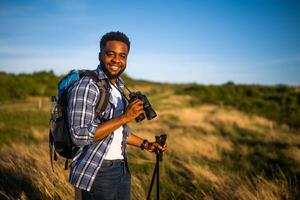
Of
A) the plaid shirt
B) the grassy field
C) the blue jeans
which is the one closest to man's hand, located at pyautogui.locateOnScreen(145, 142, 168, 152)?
the blue jeans

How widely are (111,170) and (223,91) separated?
1522 inches

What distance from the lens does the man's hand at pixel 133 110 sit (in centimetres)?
213

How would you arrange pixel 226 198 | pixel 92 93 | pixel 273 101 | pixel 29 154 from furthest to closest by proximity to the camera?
pixel 273 101
pixel 29 154
pixel 226 198
pixel 92 93

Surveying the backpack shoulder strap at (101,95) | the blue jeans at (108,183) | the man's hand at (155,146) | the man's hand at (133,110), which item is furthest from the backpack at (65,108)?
the man's hand at (155,146)

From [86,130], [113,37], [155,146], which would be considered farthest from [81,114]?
[155,146]

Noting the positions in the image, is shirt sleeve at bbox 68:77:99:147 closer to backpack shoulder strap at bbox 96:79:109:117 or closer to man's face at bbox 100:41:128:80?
backpack shoulder strap at bbox 96:79:109:117

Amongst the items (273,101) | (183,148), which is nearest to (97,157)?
(183,148)

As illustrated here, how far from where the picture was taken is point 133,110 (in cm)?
215

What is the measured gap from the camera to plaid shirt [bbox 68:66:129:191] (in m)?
2.03

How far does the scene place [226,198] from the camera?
4.62 meters

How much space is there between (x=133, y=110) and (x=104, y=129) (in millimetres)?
218

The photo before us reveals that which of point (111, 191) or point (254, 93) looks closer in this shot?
point (111, 191)

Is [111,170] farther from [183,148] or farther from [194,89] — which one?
[194,89]

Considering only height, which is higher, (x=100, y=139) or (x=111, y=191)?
(x=100, y=139)
